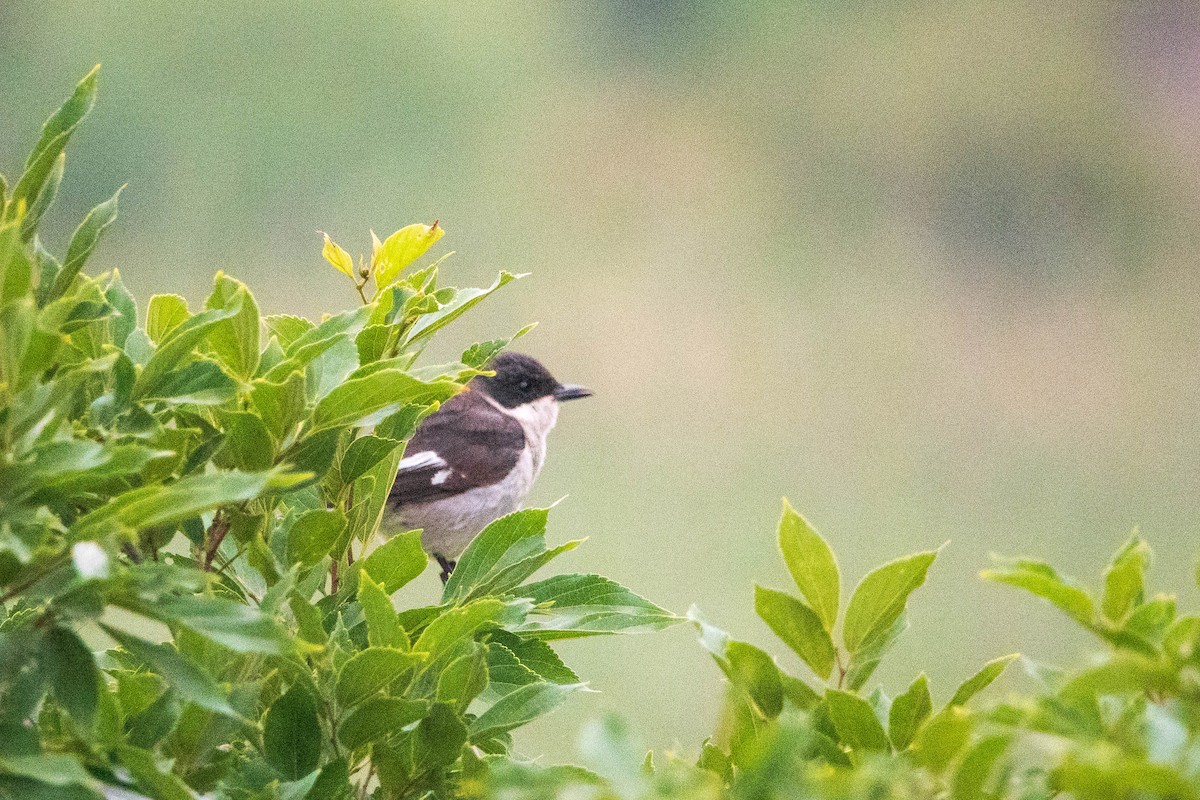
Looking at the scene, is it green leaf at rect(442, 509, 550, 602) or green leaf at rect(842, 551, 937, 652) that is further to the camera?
green leaf at rect(442, 509, 550, 602)

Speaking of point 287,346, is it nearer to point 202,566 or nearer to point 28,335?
point 202,566

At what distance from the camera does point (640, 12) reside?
6.12 m

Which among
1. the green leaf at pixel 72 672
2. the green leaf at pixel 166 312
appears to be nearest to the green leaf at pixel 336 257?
the green leaf at pixel 166 312

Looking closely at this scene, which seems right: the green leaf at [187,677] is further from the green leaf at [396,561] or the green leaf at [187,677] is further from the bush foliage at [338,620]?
the green leaf at [396,561]

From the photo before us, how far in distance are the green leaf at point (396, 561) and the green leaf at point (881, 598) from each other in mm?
186

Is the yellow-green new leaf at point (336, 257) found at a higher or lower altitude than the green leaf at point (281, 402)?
higher

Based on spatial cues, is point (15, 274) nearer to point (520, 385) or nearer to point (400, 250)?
point (400, 250)

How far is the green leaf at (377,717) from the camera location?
1.71 feet

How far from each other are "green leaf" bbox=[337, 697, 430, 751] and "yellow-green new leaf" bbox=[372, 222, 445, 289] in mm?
258

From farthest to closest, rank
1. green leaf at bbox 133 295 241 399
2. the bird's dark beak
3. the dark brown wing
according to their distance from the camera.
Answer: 1. the bird's dark beak
2. the dark brown wing
3. green leaf at bbox 133 295 241 399

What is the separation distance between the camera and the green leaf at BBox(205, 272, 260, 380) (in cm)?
56

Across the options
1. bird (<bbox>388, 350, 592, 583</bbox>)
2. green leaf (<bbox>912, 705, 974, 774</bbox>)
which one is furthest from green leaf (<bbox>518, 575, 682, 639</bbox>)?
bird (<bbox>388, 350, 592, 583</bbox>)

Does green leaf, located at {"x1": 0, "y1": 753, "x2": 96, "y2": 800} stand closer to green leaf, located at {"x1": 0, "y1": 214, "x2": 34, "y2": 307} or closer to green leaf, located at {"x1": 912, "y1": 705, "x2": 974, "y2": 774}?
green leaf, located at {"x1": 0, "y1": 214, "x2": 34, "y2": 307}

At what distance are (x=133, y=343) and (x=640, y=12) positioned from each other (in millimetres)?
5814
